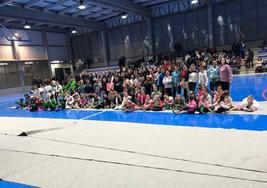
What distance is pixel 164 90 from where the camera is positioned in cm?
979

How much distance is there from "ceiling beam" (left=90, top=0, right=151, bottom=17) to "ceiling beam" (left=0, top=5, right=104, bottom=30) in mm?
5499

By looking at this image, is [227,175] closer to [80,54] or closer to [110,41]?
[110,41]

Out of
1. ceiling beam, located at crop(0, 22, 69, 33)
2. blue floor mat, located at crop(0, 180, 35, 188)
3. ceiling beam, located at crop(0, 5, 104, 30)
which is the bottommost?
blue floor mat, located at crop(0, 180, 35, 188)

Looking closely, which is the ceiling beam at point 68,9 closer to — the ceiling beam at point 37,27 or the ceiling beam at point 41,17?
the ceiling beam at point 41,17

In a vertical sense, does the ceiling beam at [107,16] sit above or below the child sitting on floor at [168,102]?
above

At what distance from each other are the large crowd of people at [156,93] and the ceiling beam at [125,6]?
286 inches

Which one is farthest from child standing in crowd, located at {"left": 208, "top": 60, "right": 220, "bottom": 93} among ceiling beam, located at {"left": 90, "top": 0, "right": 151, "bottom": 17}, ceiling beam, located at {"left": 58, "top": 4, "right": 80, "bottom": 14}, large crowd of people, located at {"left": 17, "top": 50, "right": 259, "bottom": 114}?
ceiling beam, located at {"left": 58, "top": 4, "right": 80, "bottom": 14}

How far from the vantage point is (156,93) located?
9.03 m

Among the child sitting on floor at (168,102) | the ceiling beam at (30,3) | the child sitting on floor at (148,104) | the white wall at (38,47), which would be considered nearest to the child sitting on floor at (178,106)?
the child sitting on floor at (168,102)

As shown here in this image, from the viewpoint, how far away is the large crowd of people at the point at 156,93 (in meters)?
7.78

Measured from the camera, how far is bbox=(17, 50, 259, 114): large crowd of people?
7777 mm

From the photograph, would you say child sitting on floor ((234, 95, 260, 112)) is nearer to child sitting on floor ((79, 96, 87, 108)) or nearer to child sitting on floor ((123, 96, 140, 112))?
child sitting on floor ((123, 96, 140, 112))

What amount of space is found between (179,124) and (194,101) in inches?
62.6

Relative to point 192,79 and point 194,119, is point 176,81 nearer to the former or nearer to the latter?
point 192,79
